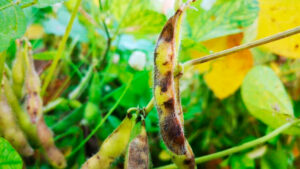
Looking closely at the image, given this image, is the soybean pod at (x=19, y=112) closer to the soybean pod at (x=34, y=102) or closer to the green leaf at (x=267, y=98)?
the soybean pod at (x=34, y=102)

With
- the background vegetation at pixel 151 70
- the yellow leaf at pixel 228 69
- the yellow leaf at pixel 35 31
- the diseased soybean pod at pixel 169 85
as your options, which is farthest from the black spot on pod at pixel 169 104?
the yellow leaf at pixel 35 31

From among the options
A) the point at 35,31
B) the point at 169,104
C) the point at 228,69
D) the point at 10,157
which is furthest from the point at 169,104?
the point at 35,31

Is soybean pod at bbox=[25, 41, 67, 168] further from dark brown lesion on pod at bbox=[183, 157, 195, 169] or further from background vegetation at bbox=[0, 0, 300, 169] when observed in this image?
dark brown lesion on pod at bbox=[183, 157, 195, 169]

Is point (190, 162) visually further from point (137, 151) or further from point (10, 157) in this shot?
point (10, 157)

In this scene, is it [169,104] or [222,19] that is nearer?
[169,104]

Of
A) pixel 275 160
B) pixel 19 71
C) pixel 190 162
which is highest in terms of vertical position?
pixel 19 71
